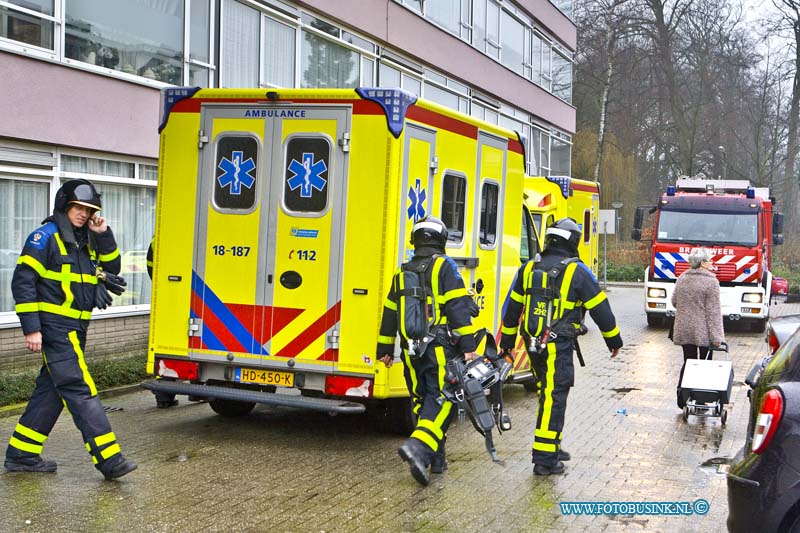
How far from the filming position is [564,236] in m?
7.55

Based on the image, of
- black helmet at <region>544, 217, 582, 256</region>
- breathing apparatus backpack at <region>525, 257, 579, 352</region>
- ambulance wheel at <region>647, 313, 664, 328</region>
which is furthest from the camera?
ambulance wheel at <region>647, 313, 664, 328</region>

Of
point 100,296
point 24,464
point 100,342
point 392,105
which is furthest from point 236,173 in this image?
point 100,342

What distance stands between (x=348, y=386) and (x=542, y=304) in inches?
65.1

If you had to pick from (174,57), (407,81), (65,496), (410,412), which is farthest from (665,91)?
(65,496)

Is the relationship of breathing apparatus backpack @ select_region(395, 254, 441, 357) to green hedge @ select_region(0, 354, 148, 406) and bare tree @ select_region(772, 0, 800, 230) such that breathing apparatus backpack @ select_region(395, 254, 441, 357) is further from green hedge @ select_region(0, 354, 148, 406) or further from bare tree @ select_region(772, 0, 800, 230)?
bare tree @ select_region(772, 0, 800, 230)

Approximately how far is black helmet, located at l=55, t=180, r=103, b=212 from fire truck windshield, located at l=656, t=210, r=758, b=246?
14.4m

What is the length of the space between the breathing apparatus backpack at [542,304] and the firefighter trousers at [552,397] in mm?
76

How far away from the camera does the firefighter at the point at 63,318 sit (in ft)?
22.1

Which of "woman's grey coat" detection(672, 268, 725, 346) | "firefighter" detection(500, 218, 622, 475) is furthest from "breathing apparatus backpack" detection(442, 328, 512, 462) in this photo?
"woman's grey coat" detection(672, 268, 725, 346)

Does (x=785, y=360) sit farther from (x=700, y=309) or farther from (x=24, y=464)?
(x=700, y=309)

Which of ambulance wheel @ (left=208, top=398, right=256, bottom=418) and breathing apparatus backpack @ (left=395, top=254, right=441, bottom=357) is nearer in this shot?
breathing apparatus backpack @ (left=395, top=254, right=441, bottom=357)

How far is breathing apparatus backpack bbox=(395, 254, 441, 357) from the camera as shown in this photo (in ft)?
23.4

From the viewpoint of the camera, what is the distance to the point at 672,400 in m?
11.2

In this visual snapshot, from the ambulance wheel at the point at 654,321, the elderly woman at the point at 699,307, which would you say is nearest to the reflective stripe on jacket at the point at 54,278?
the elderly woman at the point at 699,307
